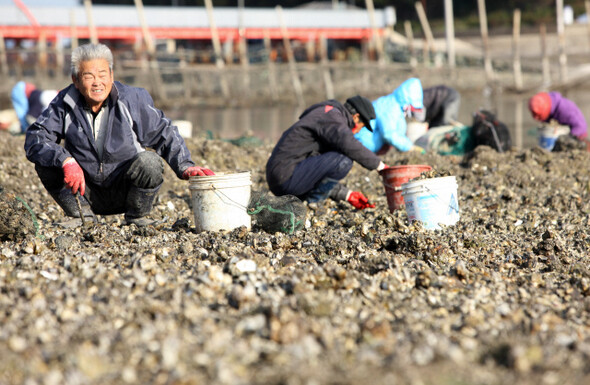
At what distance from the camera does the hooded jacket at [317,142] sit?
575cm

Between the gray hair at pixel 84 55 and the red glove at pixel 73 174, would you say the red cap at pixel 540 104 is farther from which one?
the red glove at pixel 73 174

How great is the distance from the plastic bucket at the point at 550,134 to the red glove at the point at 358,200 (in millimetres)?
4427

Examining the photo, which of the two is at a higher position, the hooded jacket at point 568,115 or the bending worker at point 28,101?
the bending worker at point 28,101

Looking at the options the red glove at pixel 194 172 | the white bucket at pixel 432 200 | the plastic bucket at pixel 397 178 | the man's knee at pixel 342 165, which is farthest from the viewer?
the man's knee at pixel 342 165

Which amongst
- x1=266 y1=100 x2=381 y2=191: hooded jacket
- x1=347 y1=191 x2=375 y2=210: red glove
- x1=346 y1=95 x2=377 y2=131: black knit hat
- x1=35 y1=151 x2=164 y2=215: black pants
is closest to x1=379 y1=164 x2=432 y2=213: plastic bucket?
x1=266 y1=100 x2=381 y2=191: hooded jacket

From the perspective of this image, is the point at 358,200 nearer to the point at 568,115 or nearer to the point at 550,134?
the point at 550,134

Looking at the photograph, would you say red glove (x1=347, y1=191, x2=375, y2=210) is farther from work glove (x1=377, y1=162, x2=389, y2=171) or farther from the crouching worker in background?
the crouching worker in background

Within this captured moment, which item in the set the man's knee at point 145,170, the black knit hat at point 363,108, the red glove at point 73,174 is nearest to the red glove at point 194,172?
the man's knee at point 145,170

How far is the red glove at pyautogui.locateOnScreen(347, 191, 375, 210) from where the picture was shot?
5.99 m

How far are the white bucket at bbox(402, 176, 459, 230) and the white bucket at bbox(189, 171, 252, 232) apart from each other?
1.21 meters

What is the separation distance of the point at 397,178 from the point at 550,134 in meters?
4.78

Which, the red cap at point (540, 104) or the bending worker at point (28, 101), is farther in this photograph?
the bending worker at point (28, 101)

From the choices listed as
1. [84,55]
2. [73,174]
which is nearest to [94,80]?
[84,55]

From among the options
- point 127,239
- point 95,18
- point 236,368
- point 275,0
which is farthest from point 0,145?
point 275,0
